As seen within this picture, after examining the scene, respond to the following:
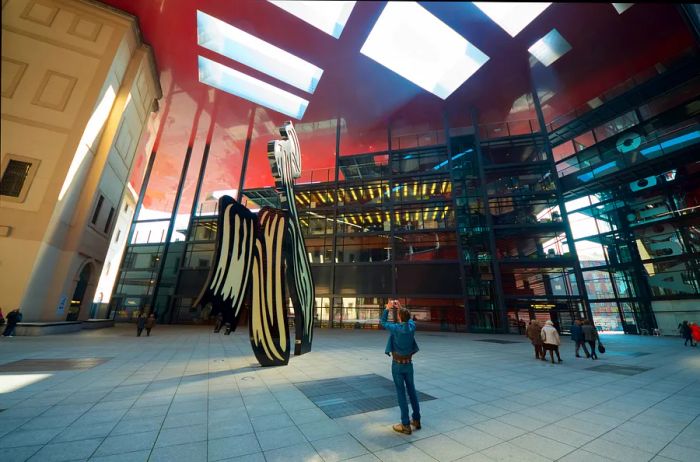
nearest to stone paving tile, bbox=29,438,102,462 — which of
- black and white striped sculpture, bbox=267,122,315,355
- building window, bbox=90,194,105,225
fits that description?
black and white striped sculpture, bbox=267,122,315,355

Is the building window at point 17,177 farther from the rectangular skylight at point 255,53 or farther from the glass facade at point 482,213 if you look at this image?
the glass facade at point 482,213

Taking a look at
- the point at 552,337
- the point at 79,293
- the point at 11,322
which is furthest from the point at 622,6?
the point at 79,293

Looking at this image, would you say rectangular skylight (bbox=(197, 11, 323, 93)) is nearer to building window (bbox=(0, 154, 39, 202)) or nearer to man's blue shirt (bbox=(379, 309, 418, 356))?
building window (bbox=(0, 154, 39, 202))

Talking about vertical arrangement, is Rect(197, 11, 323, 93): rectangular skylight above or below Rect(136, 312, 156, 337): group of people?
above

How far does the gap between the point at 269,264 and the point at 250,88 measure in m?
23.4

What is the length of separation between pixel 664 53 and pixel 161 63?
3983 centimetres

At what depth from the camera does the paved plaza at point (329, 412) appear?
14.1 ft

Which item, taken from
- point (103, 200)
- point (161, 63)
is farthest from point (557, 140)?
point (103, 200)

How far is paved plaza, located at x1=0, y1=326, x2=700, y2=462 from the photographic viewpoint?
4312 millimetres

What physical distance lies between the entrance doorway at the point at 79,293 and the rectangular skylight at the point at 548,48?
1140 inches

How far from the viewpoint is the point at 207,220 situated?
106 ft

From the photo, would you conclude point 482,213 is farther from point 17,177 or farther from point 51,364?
point 17,177

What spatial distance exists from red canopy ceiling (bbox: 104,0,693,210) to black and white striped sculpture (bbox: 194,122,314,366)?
208 inches

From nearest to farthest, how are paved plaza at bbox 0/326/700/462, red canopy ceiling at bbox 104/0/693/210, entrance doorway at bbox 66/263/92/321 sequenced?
paved plaza at bbox 0/326/700/462 → red canopy ceiling at bbox 104/0/693/210 → entrance doorway at bbox 66/263/92/321
